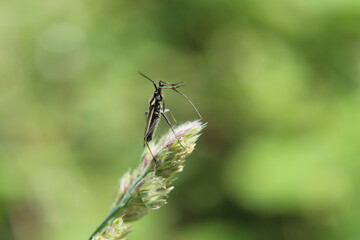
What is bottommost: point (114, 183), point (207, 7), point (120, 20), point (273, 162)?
point (273, 162)

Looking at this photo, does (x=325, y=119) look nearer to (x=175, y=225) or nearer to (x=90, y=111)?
(x=175, y=225)

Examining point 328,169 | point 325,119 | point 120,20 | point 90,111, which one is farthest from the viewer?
point 120,20

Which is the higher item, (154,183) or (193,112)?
(193,112)

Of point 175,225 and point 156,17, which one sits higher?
point 156,17

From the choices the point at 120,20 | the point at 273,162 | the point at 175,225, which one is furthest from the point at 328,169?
the point at 120,20

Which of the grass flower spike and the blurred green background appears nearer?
the grass flower spike

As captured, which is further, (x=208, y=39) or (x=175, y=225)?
(x=208, y=39)

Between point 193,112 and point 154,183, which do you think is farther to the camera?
point 193,112

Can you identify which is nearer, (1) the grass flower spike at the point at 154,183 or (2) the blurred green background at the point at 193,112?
(1) the grass flower spike at the point at 154,183
